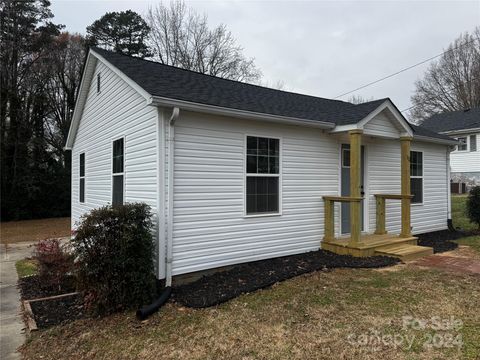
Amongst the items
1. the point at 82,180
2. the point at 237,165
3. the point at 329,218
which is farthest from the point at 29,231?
the point at 329,218

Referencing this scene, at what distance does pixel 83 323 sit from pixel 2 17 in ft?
70.0

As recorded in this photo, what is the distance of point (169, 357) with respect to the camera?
321 centimetres

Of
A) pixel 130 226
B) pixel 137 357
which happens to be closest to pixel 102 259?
pixel 130 226

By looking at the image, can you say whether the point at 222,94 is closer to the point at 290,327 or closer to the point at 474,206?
the point at 290,327

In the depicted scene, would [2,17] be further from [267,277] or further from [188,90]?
[267,277]

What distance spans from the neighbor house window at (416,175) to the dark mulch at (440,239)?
3.27 ft

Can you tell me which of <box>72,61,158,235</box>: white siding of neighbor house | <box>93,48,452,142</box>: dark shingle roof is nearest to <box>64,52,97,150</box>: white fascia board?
<box>72,61,158,235</box>: white siding of neighbor house

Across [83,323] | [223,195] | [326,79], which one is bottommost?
[83,323]

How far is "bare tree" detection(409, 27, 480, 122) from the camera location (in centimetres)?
2667

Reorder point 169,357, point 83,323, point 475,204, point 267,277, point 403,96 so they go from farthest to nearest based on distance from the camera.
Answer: point 403,96 → point 475,204 → point 267,277 → point 83,323 → point 169,357

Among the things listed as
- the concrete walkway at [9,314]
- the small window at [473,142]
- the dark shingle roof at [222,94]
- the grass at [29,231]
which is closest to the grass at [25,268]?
the concrete walkway at [9,314]

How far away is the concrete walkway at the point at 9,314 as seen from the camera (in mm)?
3641

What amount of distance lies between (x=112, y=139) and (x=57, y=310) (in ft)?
12.5

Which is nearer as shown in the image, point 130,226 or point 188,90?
point 130,226
